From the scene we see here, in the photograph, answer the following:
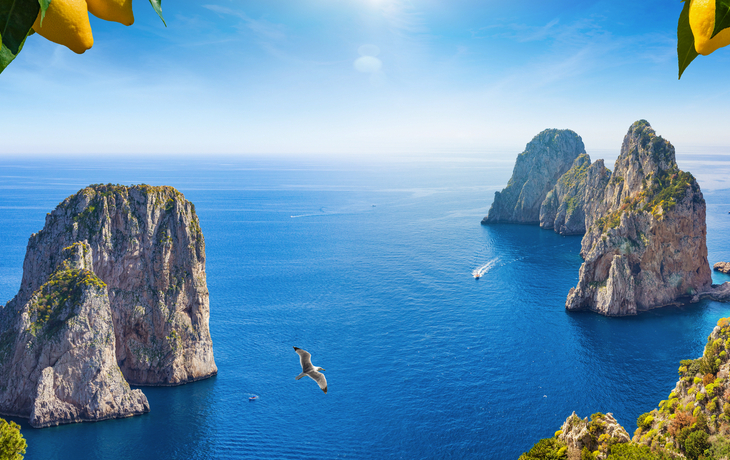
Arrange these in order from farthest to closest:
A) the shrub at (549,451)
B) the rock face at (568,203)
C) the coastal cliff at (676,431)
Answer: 1. the rock face at (568,203)
2. the shrub at (549,451)
3. the coastal cliff at (676,431)

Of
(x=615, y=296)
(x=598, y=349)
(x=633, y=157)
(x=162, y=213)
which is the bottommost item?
(x=598, y=349)

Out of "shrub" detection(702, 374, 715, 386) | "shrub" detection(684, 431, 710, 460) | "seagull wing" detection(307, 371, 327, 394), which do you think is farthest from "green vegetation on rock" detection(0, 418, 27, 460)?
"shrub" detection(702, 374, 715, 386)

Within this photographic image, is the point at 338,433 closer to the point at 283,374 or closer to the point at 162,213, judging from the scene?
the point at 283,374

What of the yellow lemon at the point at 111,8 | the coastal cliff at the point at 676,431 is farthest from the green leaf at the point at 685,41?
the coastal cliff at the point at 676,431

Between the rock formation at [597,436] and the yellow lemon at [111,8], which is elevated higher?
the yellow lemon at [111,8]

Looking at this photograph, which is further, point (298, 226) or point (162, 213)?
point (298, 226)

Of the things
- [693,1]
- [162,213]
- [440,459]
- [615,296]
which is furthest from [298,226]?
[693,1]

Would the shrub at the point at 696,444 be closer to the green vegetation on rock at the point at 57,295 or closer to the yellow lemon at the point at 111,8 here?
the yellow lemon at the point at 111,8

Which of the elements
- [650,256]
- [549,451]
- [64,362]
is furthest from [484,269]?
[64,362]
